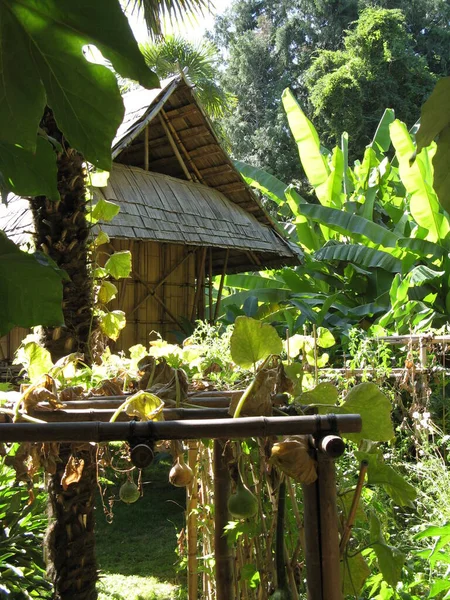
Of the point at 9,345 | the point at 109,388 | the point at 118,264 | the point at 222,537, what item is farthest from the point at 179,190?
the point at 109,388

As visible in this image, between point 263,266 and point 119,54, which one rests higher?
point 263,266

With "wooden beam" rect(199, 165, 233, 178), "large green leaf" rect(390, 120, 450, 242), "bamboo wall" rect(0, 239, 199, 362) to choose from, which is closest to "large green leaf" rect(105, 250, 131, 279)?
"bamboo wall" rect(0, 239, 199, 362)

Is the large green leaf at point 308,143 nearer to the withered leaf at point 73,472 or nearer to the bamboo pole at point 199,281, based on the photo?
the bamboo pole at point 199,281

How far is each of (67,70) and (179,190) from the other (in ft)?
25.9

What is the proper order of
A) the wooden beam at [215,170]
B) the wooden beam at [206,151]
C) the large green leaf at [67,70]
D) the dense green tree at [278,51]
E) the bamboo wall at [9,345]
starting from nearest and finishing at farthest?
the large green leaf at [67,70] < the bamboo wall at [9,345] < the wooden beam at [206,151] < the wooden beam at [215,170] < the dense green tree at [278,51]

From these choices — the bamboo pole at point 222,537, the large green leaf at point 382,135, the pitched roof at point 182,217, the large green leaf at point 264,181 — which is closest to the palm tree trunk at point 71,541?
the bamboo pole at point 222,537

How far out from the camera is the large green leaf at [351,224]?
27.7 ft

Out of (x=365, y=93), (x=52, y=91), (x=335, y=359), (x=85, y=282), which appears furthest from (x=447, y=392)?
(x=365, y=93)

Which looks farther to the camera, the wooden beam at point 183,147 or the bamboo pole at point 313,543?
the wooden beam at point 183,147

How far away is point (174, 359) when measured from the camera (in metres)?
2.30

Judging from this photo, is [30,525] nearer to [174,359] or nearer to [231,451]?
[174,359]

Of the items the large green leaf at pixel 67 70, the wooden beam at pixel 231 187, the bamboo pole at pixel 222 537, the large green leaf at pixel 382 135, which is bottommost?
the bamboo pole at pixel 222 537

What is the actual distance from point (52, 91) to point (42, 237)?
3.01m

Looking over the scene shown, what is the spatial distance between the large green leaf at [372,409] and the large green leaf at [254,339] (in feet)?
0.68
